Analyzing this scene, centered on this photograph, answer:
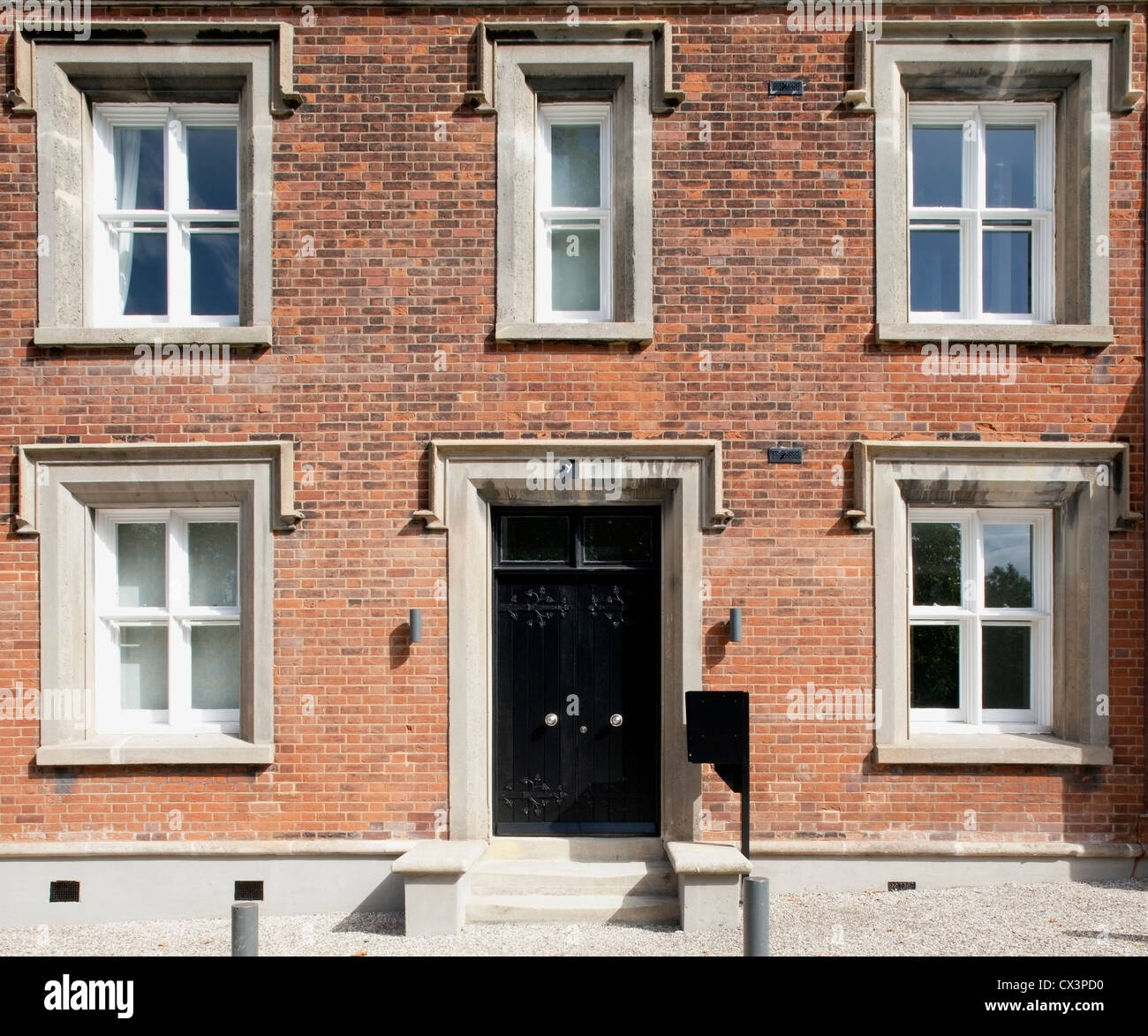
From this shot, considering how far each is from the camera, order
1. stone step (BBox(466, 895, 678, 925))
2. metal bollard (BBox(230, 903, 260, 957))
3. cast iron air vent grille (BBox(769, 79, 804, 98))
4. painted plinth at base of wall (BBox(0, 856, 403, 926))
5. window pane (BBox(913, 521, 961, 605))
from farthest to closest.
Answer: window pane (BBox(913, 521, 961, 605)) → cast iron air vent grille (BBox(769, 79, 804, 98)) → painted plinth at base of wall (BBox(0, 856, 403, 926)) → stone step (BBox(466, 895, 678, 925)) → metal bollard (BBox(230, 903, 260, 957))

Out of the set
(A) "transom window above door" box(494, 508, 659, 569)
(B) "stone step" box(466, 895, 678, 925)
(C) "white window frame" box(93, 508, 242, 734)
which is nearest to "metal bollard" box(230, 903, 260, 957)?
(B) "stone step" box(466, 895, 678, 925)

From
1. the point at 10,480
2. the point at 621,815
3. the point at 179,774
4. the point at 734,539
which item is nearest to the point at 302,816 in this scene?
the point at 179,774

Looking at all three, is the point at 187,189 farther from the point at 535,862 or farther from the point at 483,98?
the point at 535,862

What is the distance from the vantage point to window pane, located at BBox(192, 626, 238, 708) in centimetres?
675

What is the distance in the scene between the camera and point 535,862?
6.36 metres

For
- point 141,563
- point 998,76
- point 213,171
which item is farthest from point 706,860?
point 213,171

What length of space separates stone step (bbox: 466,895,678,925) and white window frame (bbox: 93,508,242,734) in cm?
241

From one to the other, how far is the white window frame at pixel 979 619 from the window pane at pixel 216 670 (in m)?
5.31

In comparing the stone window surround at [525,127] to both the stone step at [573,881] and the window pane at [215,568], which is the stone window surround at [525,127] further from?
the stone step at [573,881]

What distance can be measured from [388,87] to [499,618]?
4.17 meters

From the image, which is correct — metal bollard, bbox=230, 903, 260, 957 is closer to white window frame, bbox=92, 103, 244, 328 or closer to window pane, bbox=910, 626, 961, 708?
white window frame, bbox=92, 103, 244, 328

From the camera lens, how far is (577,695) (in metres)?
6.66

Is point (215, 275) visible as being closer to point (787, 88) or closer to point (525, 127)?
point (525, 127)

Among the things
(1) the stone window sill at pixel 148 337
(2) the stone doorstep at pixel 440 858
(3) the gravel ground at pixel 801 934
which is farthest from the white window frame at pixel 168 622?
(2) the stone doorstep at pixel 440 858
